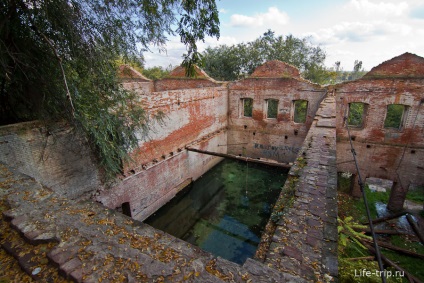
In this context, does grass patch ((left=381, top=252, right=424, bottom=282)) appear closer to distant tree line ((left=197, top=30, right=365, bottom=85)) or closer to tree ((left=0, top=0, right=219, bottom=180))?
tree ((left=0, top=0, right=219, bottom=180))

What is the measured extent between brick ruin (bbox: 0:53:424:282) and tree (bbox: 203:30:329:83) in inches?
195

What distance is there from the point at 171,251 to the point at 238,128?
1240cm

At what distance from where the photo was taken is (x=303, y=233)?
277cm

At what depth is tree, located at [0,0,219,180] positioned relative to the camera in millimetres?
3373

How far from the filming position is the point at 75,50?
12.8 feet

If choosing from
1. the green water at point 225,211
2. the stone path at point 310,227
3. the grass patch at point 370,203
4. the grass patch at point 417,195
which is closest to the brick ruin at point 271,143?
the stone path at point 310,227

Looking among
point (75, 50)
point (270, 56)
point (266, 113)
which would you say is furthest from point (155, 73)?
point (75, 50)

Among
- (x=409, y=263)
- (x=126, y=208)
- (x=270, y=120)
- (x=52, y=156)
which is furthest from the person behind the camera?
(x=270, y=120)

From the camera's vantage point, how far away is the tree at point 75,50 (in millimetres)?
3373

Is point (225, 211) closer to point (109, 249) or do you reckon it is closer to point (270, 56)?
point (109, 249)

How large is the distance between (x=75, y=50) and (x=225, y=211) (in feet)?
25.6

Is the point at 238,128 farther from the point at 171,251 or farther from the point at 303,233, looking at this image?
the point at 171,251

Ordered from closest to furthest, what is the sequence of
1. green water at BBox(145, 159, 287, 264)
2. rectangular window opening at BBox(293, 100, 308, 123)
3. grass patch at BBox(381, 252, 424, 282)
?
grass patch at BBox(381, 252, 424, 282)
green water at BBox(145, 159, 287, 264)
rectangular window opening at BBox(293, 100, 308, 123)

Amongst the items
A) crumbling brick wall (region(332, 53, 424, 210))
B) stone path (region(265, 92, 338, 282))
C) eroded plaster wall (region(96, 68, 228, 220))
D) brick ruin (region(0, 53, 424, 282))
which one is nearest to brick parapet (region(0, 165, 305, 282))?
brick ruin (region(0, 53, 424, 282))
